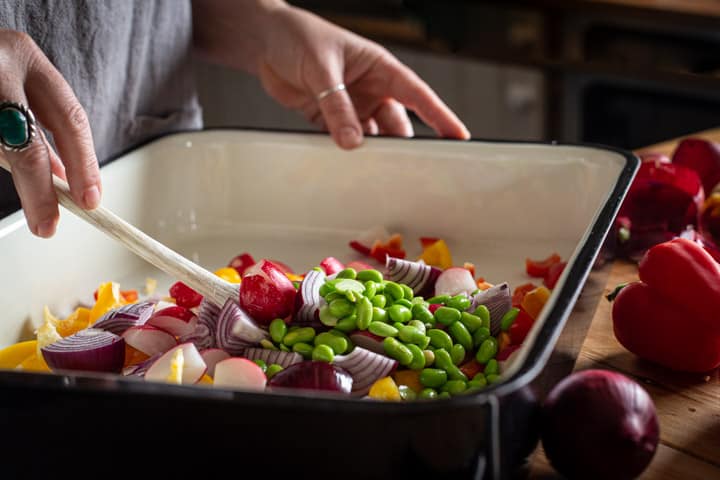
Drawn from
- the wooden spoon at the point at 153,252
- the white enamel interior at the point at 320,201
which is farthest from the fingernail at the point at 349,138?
the wooden spoon at the point at 153,252

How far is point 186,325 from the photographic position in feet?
3.18

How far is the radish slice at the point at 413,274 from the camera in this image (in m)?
1.06

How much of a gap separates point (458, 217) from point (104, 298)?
50 cm

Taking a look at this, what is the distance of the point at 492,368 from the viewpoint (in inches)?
34.4

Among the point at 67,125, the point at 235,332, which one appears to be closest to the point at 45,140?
the point at 67,125

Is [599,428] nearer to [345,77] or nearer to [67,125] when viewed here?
[67,125]

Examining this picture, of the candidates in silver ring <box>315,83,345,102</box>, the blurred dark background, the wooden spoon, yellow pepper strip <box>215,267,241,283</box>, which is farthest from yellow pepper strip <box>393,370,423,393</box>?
the blurred dark background

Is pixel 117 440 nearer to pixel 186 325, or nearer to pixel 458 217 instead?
pixel 186 325

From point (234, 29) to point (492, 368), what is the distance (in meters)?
0.86

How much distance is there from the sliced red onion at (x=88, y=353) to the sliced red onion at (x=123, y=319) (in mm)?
30

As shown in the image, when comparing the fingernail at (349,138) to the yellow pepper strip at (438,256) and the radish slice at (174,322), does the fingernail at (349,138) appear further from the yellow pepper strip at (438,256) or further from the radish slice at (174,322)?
the radish slice at (174,322)

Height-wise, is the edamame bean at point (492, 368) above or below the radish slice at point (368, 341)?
below

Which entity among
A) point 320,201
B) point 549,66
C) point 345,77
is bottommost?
point 549,66

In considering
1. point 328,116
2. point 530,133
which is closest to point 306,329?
point 328,116
